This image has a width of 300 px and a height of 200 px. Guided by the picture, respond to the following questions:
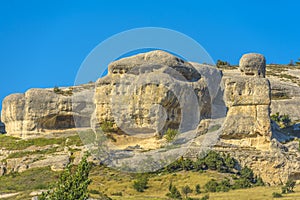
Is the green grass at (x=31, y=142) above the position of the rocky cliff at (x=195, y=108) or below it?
below

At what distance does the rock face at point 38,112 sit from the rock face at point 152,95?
7.06 metres

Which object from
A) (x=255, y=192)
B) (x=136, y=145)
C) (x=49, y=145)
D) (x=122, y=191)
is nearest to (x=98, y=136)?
(x=136, y=145)

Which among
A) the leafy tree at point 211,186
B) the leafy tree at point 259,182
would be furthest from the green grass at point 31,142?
the leafy tree at point 259,182

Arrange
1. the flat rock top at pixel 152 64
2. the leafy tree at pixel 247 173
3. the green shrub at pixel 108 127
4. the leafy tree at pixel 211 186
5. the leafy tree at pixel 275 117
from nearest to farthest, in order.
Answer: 1. the leafy tree at pixel 211 186
2. the leafy tree at pixel 247 173
3. the green shrub at pixel 108 127
4. the flat rock top at pixel 152 64
5. the leafy tree at pixel 275 117

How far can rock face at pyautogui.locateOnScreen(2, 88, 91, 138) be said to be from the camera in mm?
61062

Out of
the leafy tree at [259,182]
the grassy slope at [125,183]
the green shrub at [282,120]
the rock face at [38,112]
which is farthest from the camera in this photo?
the rock face at [38,112]

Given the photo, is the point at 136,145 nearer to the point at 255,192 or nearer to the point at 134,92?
the point at 134,92

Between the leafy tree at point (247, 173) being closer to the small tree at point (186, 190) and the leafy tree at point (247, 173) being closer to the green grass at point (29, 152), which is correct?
the small tree at point (186, 190)

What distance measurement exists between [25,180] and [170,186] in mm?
11245

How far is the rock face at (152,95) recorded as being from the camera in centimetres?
5172

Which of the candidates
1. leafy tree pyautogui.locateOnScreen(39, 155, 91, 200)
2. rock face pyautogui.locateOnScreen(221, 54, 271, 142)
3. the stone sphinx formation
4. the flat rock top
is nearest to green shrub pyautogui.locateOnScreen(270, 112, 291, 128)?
the stone sphinx formation

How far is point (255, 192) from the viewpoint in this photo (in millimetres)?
39031

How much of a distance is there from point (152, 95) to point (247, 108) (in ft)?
23.7

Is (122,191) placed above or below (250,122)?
below
